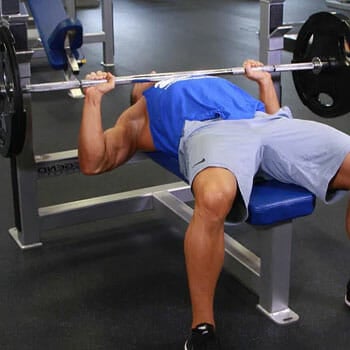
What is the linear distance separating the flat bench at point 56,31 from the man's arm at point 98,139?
2.13 metres

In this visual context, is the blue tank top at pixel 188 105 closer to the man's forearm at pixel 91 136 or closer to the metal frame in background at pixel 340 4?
the man's forearm at pixel 91 136

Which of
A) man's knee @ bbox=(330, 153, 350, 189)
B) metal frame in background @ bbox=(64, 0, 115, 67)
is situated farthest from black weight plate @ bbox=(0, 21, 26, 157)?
metal frame in background @ bbox=(64, 0, 115, 67)

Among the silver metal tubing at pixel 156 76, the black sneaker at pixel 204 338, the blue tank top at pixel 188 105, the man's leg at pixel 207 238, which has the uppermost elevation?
the silver metal tubing at pixel 156 76

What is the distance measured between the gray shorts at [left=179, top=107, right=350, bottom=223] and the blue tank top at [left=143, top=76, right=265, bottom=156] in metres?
0.07

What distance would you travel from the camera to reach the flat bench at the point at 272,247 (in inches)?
76.0

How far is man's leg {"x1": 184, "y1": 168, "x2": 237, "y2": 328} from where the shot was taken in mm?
1841

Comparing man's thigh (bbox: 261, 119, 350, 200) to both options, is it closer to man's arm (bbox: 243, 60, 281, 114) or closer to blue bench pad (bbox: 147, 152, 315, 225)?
blue bench pad (bbox: 147, 152, 315, 225)

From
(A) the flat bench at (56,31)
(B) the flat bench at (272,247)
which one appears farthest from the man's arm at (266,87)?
(A) the flat bench at (56,31)

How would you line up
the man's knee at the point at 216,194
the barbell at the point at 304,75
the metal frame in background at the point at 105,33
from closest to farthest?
the man's knee at the point at 216,194 → the barbell at the point at 304,75 → the metal frame in background at the point at 105,33

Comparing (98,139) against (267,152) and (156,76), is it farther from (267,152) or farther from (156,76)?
(267,152)

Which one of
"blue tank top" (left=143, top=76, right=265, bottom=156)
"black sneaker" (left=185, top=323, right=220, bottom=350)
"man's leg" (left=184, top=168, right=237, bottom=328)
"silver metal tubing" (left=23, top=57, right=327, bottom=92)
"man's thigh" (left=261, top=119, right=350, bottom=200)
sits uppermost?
"silver metal tubing" (left=23, top=57, right=327, bottom=92)

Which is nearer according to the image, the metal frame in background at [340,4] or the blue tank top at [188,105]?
the blue tank top at [188,105]

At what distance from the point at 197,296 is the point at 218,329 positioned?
264 mm

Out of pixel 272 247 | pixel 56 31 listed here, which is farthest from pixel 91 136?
pixel 56 31
